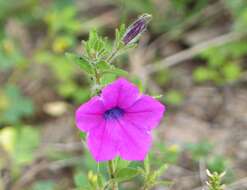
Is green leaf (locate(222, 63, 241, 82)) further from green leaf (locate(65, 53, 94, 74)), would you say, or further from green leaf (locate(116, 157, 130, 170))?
green leaf (locate(65, 53, 94, 74))

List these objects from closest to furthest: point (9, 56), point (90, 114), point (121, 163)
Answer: point (90, 114) < point (121, 163) < point (9, 56)

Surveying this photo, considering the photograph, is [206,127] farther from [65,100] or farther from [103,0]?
[103,0]

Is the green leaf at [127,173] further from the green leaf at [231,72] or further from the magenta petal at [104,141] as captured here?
the green leaf at [231,72]

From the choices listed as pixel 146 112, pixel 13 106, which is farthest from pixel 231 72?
pixel 146 112

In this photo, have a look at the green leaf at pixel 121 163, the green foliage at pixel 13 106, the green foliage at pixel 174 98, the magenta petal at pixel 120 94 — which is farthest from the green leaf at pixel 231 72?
the magenta petal at pixel 120 94

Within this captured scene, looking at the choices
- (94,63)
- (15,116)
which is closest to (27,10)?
(15,116)

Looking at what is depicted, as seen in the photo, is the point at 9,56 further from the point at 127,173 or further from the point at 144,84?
the point at 127,173
